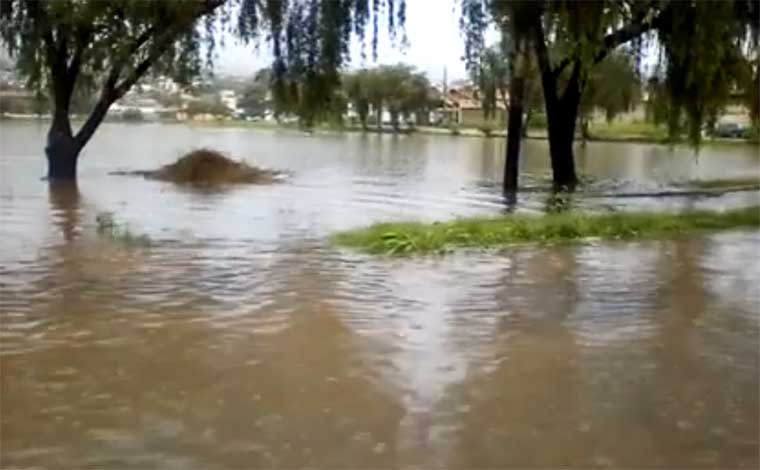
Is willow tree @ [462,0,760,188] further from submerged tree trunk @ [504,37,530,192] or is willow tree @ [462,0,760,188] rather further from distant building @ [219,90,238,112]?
distant building @ [219,90,238,112]

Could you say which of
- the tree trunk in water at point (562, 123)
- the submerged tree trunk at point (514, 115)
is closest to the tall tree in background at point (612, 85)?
the tree trunk in water at point (562, 123)

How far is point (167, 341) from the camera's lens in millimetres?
7223

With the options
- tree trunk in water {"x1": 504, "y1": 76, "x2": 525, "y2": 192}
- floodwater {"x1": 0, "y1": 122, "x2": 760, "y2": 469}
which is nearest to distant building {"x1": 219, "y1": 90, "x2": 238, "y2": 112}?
tree trunk in water {"x1": 504, "y1": 76, "x2": 525, "y2": 192}

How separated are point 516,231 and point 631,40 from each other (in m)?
5.33

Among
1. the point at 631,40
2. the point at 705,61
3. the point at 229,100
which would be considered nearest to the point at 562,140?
the point at 631,40

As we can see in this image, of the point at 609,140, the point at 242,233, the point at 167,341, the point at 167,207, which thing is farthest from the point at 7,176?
Answer: the point at 609,140

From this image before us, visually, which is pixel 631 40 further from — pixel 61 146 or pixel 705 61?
pixel 61 146

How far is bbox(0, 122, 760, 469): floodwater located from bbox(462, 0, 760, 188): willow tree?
7.51 feet

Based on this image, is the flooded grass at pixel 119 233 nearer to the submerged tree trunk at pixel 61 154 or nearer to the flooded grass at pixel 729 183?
the submerged tree trunk at pixel 61 154

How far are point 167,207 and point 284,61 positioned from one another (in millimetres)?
3129

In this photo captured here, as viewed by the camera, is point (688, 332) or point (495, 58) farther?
point (495, 58)

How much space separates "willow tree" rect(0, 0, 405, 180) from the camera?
58.5ft

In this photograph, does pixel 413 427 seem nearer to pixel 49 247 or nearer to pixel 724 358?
pixel 724 358

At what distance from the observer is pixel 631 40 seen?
671 inches
